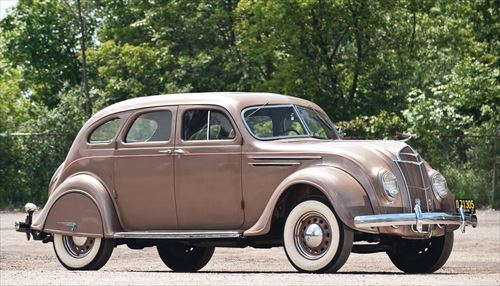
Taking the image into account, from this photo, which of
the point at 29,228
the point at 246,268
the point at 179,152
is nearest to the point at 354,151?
Answer: the point at 179,152

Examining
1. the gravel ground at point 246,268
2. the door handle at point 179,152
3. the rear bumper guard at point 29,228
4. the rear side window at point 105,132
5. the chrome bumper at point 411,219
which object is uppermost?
the rear side window at point 105,132

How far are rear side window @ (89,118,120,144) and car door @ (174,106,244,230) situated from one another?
1.03 meters

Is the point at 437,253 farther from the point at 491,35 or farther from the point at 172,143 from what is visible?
the point at 491,35

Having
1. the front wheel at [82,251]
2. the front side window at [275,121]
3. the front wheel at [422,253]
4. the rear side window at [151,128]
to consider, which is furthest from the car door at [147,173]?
the front wheel at [422,253]

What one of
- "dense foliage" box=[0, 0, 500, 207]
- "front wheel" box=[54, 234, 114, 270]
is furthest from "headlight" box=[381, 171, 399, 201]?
"dense foliage" box=[0, 0, 500, 207]

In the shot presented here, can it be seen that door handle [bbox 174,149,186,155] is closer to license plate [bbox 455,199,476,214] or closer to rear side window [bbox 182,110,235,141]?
rear side window [bbox 182,110,235,141]

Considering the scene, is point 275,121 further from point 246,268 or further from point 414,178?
point 246,268

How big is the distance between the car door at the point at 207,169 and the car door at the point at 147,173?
122 millimetres

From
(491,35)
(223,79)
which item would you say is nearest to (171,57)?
(223,79)

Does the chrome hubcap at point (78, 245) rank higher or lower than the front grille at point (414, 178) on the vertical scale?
lower

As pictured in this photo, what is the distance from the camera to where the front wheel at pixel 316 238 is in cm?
1239

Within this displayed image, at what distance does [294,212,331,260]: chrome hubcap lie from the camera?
41.3ft

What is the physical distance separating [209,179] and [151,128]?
1.18 metres

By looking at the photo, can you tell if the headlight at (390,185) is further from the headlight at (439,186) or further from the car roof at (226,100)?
the car roof at (226,100)
